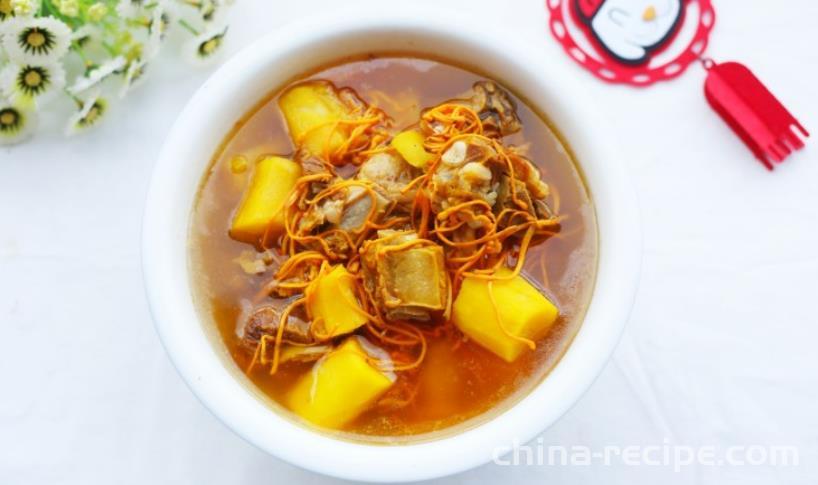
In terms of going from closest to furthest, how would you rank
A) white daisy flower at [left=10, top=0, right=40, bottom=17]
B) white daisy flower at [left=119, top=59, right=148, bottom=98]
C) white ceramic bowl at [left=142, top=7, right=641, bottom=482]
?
white ceramic bowl at [left=142, top=7, right=641, bottom=482] → white daisy flower at [left=10, top=0, right=40, bottom=17] → white daisy flower at [left=119, top=59, right=148, bottom=98]

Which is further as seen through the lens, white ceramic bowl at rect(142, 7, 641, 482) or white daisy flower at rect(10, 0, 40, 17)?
white daisy flower at rect(10, 0, 40, 17)

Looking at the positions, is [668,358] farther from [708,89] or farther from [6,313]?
[6,313]

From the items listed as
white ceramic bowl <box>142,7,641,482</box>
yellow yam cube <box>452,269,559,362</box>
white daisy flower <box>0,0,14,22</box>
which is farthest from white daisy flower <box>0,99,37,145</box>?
yellow yam cube <box>452,269,559,362</box>

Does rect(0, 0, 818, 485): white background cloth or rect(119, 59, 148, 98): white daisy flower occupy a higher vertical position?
rect(119, 59, 148, 98): white daisy flower

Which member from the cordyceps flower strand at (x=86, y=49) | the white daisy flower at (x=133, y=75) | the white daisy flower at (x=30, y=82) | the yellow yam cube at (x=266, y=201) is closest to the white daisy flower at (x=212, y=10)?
the cordyceps flower strand at (x=86, y=49)

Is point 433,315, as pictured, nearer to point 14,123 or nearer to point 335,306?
point 335,306

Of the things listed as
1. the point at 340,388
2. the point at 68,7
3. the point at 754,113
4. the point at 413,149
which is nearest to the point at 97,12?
the point at 68,7

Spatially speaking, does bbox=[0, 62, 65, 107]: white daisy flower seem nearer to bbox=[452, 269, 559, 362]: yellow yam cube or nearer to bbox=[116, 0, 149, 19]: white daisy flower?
bbox=[116, 0, 149, 19]: white daisy flower
